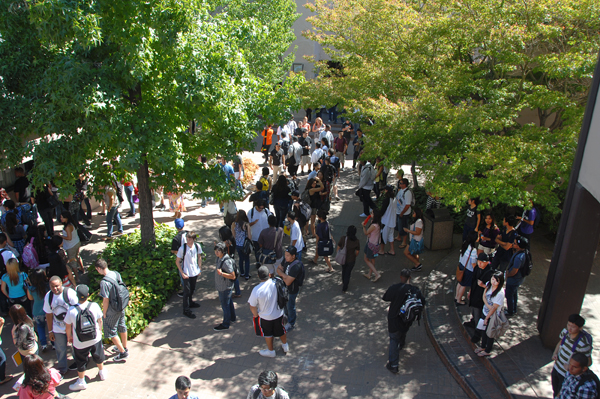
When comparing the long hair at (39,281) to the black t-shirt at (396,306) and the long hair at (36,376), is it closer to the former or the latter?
the long hair at (36,376)

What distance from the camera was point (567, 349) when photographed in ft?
18.7

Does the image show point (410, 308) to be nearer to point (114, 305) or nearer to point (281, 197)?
point (114, 305)

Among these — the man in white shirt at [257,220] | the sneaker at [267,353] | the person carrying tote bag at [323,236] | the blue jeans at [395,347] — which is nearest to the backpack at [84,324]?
the sneaker at [267,353]

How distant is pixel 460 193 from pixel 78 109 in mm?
6143

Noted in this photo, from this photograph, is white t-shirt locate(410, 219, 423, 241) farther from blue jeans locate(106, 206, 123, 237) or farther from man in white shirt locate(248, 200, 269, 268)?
blue jeans locate(106, 206, 123, 237)

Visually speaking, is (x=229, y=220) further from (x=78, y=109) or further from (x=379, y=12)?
(x=379, y=12)

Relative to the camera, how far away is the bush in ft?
26.0

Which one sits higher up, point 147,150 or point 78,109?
point 78,109

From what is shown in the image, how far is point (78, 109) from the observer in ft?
21.5

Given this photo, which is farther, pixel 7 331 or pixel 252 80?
pixel 252 80

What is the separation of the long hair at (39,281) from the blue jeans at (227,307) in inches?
109

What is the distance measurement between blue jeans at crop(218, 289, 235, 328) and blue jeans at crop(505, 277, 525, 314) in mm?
4895

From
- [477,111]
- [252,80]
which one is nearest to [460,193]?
[477,111]


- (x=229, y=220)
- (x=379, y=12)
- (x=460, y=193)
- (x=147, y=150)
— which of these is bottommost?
(x=229, y=220)
